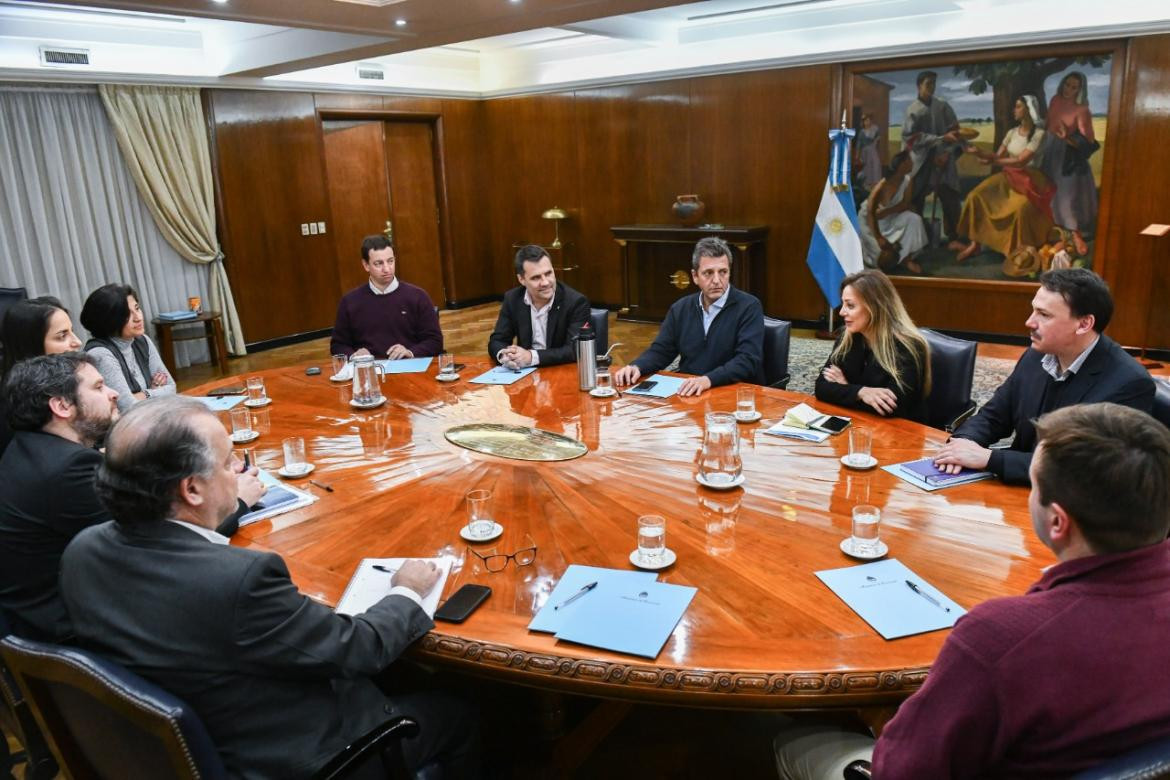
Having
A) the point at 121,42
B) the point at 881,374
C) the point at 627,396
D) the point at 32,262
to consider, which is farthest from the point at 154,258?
the point at 881,374

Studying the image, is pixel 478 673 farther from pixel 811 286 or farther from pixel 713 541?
pixel 811 286

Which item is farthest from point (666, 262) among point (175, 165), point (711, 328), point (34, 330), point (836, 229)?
point (34, 330)

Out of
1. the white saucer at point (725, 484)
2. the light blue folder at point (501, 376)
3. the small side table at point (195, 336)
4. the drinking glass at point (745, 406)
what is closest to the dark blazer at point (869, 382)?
the drinking glass at point (745, 406)

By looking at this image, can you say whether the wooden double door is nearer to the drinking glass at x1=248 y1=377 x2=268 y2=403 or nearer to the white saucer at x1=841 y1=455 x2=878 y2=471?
the drinking glass at x1=248 y1=377 x2=268 y2=403

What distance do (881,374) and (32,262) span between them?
6625mm

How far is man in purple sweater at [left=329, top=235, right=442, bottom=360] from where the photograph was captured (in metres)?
4.74

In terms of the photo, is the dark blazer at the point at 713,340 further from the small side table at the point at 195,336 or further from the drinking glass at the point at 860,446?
the small side table at the point at 195,336

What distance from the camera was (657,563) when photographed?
6.34 feet

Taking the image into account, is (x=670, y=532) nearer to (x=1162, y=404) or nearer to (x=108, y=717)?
(x=108, y=717)

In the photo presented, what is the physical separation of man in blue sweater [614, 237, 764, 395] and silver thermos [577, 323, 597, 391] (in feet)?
1.01

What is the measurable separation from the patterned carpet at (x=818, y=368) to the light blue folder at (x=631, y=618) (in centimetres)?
365

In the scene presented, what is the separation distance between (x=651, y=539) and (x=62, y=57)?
6818 millimetres

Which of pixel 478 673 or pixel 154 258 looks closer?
pixel 478 673

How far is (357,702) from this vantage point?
66.2 inches
